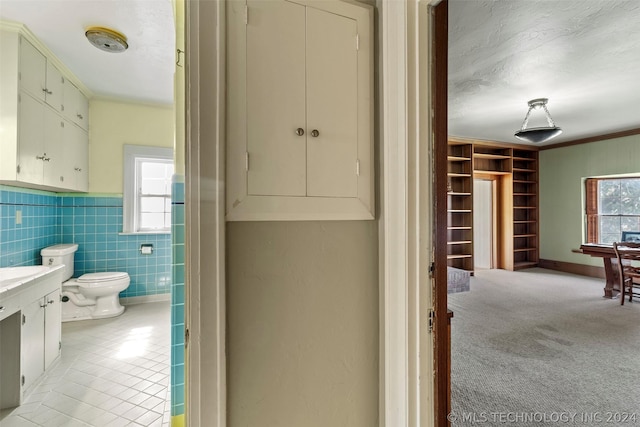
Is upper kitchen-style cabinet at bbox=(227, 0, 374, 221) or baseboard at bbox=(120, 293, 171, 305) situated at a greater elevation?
upper kitchen-style cabinet at bbox=(227, 0, 374, 221)

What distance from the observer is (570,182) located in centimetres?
591

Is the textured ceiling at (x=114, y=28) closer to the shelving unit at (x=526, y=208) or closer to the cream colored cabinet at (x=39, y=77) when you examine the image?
the cream colored cabinet at (x=39, y=77)

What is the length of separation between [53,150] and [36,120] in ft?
→ 1.22

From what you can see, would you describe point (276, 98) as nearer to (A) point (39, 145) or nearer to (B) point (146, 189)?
(A) point (39, 145)

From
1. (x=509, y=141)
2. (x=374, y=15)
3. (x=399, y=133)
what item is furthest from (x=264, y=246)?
(x=509, y=141)

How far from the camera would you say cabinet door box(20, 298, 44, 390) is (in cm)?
199

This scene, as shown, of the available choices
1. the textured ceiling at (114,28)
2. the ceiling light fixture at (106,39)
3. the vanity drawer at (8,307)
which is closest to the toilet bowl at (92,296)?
the vanity drawer at (8,307)

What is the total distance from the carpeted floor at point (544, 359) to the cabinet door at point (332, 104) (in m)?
1.68

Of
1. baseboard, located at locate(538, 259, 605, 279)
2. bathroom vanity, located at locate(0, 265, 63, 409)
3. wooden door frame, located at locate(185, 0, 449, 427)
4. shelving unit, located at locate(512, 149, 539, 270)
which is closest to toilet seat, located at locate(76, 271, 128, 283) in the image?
bathroom vanity, located at locate(0, 265, 63, 409)

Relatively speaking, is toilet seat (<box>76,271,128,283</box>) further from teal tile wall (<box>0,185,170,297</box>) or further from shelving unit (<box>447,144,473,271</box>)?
shelving unit (<box>447,144,473,271</box>)

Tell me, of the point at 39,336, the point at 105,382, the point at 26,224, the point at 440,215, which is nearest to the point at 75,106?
the point at 26,224

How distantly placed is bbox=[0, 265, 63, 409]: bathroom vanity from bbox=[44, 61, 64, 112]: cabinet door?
159cm

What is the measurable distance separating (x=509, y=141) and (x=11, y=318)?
706 cm

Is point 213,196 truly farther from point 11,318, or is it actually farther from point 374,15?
point 11,318
